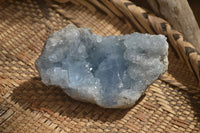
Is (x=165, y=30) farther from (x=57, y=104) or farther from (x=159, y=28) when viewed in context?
(x=57, y=104)

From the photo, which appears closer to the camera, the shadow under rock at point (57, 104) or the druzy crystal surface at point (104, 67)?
the druzy crystal surface at point (104, 67)

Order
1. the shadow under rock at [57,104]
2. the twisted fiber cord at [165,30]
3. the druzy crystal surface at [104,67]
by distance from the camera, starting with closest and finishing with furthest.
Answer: the druzy crystal surface at [104,67], the shadow under rock at [57,104], the twisted fiber cord at [165,30]

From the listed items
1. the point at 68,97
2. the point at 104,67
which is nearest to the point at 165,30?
the point at 104,67

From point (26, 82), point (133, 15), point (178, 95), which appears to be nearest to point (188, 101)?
point (178, 95)

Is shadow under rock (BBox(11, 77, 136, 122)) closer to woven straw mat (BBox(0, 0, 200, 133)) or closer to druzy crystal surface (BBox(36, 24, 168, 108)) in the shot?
woven straw mat (BBox(0, 0, 200, 133))

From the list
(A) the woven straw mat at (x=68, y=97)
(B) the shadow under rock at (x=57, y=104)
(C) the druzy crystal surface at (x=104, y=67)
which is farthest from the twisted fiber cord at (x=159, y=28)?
(B) the shadow under rock at (x=57, y=104)

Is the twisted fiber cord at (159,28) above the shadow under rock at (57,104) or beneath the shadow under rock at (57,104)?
above

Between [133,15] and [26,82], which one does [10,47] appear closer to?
[26,82]

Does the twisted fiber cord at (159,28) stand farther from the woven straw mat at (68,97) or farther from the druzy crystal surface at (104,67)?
the druzy crystal surface at (104,67)

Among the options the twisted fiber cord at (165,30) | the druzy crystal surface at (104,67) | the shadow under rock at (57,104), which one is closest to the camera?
the druzy crystal surface at (104,67)
